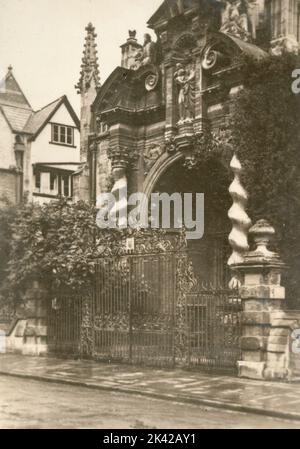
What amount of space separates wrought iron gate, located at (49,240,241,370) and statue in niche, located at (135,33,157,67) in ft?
32.1

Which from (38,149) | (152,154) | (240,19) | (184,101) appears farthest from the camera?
(38,149)

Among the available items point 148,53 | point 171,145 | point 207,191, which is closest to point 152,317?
point 207,191

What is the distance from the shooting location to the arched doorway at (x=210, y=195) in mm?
19000

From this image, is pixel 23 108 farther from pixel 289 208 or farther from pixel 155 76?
pixel 289 208

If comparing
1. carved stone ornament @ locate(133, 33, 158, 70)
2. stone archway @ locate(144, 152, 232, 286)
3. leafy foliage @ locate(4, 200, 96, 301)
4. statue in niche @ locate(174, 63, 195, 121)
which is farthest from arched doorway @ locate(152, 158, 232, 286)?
Result: carved stone ornament @ locate(133, 33, 158, 70)

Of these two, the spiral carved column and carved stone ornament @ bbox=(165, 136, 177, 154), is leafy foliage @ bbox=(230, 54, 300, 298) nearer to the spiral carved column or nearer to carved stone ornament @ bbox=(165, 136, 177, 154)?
the spiral carved column

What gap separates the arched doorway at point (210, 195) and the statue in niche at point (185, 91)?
1479mm

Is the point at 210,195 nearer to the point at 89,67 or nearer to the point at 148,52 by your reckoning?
the point at 148,52

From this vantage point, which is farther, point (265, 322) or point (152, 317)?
point (152, 317)

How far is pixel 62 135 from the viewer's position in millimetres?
38875

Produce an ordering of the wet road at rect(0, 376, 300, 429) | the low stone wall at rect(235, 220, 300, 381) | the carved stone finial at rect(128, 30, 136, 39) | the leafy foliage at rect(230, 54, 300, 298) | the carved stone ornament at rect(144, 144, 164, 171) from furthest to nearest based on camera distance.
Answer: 1. the carved stone finial at rect(128, 30, 136, 39)
2. the carved stone ornament at rect(144, 144, 164, 171)
3. the leafy foliage at rect(230, 54, 300, 298)
4. the low stone wall at rect(235, 220, 300, 381)
5. the wet road at rect(0, 376, 300, 429)

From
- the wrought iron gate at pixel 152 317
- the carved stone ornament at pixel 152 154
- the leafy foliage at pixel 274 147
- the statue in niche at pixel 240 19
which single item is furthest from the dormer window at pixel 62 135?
the wrought iron gate at pixel 152 317

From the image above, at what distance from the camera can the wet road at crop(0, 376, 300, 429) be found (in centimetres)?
824

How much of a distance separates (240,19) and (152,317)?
1094 centimetres
